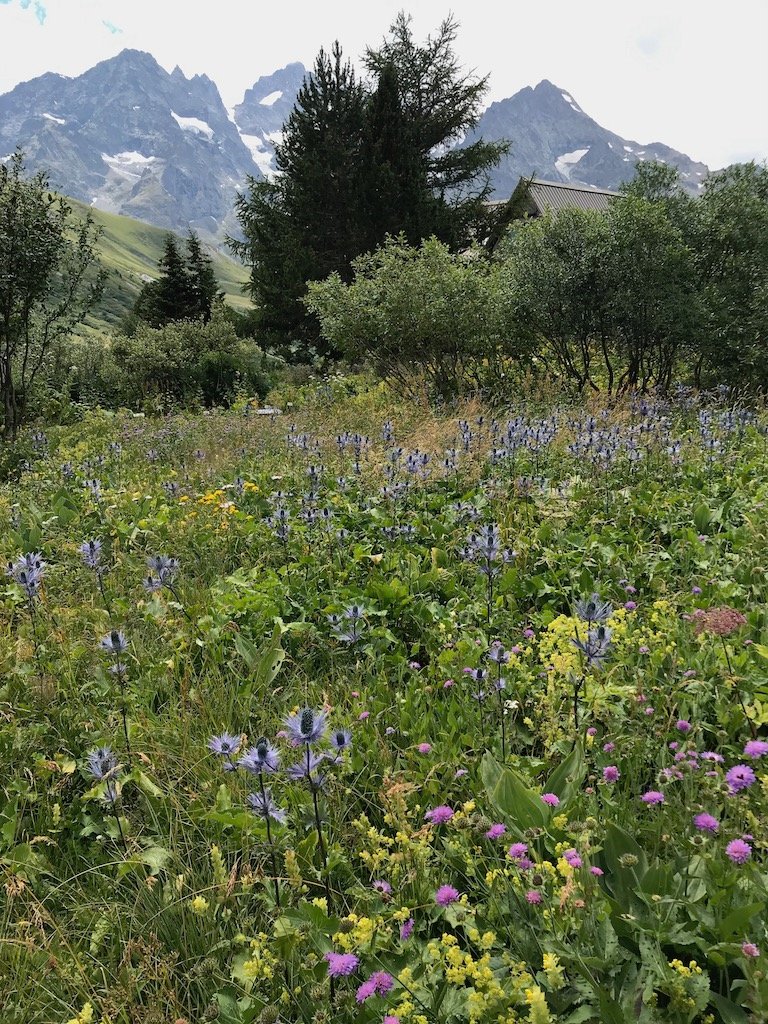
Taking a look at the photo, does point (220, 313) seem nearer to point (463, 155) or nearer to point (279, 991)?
point (463, 155)

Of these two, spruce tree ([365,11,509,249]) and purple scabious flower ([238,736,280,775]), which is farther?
spruce tree ([365,11,509,249])

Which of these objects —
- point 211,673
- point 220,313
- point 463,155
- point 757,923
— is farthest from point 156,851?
point 463,155

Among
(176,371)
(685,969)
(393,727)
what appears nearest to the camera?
(685,969)

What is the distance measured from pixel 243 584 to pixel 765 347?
343 inches

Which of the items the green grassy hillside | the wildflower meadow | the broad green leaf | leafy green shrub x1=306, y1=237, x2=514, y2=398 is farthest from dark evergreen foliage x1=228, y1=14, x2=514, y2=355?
the green grassy hillside

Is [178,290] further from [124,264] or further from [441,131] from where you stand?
[124,264]

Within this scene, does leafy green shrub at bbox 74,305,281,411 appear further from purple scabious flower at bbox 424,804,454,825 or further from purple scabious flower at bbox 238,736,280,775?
purple scabious flower at bbox 424,804,454,825

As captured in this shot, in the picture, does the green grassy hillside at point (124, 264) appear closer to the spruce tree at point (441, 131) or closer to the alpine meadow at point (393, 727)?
the spruce tree at point (441, 131)

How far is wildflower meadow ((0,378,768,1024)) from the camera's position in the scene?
138cm

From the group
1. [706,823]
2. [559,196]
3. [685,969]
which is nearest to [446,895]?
[685,969]

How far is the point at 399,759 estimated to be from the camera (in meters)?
2.17

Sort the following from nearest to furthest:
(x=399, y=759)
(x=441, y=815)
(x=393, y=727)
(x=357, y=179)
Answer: (x=441, y=815) → (x=399, y=759) → (x=393, y=727) → (x=357, y=179)

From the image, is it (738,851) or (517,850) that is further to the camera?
(517,850)

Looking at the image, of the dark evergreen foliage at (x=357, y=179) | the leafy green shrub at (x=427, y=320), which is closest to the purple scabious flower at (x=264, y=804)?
the leafy green shrub at (x=427, y=320)
